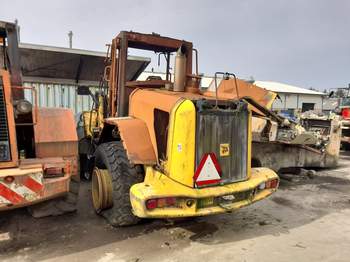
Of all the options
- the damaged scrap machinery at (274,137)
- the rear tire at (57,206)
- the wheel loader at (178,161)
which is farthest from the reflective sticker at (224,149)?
the rear tire at (57,206)

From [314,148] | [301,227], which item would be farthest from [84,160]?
[314,148]

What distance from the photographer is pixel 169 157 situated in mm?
3404

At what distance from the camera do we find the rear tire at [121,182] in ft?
12.2

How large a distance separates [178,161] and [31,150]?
1967 millimetres

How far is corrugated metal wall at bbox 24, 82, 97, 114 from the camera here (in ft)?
30.5

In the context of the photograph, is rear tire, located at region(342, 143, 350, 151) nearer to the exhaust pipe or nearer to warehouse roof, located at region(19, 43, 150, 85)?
warehouse roof, located at region(19, 43, 150, 85)

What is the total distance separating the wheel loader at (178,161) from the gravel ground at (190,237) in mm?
323

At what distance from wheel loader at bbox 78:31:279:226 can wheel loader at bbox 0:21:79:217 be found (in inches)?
19.7

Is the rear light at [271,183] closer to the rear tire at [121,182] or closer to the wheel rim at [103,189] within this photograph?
the rear tire at [121,182]

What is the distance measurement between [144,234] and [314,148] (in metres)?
5.23

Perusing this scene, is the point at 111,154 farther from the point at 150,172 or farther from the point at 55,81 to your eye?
the point at 55,81

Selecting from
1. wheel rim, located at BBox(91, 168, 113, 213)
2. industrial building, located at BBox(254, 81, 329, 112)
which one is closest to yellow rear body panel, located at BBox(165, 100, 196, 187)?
wheel rim, located at BBox(91, 168, 113, 213)

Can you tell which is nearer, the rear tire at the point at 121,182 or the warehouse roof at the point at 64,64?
the rear tire at the point at 121,182

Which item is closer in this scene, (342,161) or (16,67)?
(16,67)
